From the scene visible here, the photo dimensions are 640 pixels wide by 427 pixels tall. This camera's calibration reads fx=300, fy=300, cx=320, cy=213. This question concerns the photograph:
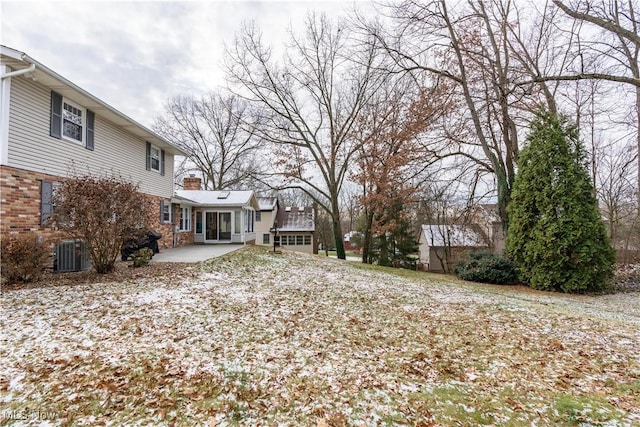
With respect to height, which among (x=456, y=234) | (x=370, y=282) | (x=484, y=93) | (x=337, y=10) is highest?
(x=337, y=10)

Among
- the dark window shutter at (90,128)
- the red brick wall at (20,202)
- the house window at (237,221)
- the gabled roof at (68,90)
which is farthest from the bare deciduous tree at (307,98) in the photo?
the red brick wall at (20,202)

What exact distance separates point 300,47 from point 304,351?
17.8 meters

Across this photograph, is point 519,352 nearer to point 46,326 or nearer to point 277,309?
point 277,309

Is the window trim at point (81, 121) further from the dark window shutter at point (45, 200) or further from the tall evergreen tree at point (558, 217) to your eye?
the tall evergreen tree at point (558, 217)

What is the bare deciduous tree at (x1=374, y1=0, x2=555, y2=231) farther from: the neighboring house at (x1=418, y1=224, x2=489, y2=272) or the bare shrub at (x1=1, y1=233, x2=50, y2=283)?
the bare shrub at (x1=1, y1=233, x2=50, y2=283)

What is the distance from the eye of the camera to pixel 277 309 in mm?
5770

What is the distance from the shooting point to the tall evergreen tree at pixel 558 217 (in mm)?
9828

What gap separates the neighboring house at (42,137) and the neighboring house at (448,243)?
1626 centimetres

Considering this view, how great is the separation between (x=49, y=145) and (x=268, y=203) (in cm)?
2167

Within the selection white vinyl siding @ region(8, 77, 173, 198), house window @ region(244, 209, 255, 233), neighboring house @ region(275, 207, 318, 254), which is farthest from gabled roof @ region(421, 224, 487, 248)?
white vinyl siding @ region(8, 77, 173, 198)

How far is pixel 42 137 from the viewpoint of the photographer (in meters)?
7.85

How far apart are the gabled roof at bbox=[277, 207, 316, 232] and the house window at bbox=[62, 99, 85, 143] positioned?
21381 millimetres

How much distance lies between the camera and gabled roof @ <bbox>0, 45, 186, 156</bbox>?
6.88 m

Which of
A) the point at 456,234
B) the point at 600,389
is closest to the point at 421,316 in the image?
the point at 600,389
